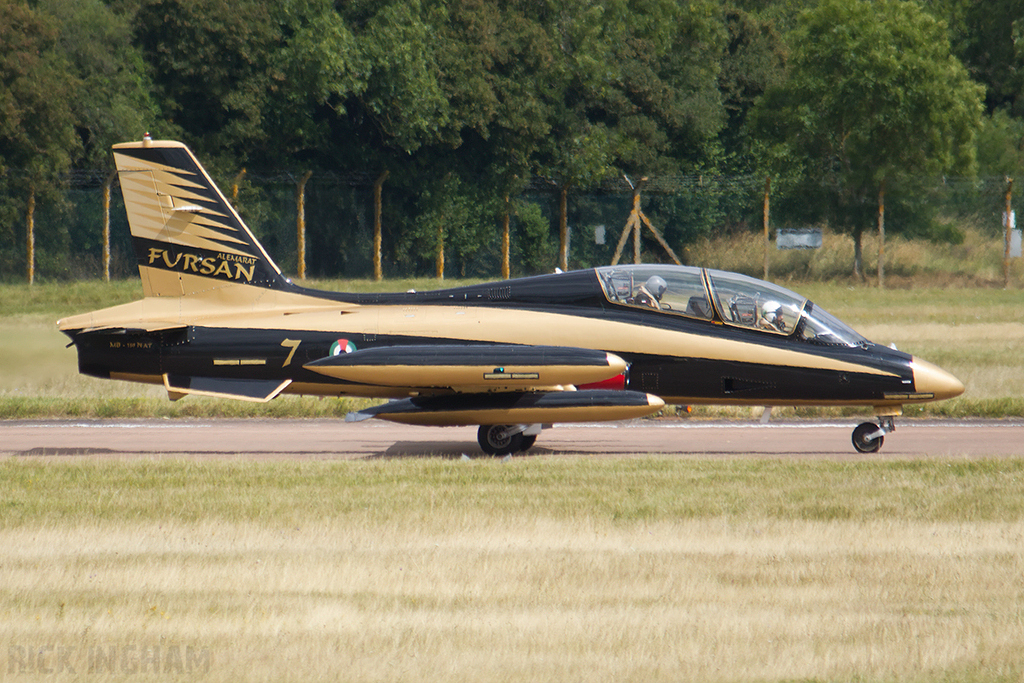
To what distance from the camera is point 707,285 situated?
14.5 metres

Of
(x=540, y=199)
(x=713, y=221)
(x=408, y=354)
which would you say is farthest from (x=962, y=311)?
(x=408, y=354)

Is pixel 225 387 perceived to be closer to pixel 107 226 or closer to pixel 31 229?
pixel 107 226

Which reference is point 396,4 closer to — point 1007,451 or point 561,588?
point 1007,451

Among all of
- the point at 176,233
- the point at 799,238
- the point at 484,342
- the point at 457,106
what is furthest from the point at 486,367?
the point at 799,238

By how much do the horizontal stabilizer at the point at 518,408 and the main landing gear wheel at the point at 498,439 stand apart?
1.44 ft

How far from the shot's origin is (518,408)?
46.4ft

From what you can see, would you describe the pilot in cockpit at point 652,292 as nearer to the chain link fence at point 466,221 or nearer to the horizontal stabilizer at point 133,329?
the horizontal stabilizer at point 133,329

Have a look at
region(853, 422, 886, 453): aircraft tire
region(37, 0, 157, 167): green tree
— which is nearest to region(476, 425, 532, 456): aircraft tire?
region(853, 422, 886, 453): aircraft tire

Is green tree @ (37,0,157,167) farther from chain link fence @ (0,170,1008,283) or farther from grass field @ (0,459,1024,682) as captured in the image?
grass field @ (0,459,1024,682)

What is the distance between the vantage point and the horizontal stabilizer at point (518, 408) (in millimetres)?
13859

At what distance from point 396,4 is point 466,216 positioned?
881 cm

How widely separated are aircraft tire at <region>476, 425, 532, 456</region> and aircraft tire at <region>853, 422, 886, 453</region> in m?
4.33

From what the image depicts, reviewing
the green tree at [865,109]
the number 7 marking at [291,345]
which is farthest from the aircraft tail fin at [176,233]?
the green tree at [865,109]

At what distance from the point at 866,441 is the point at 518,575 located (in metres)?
7.88
